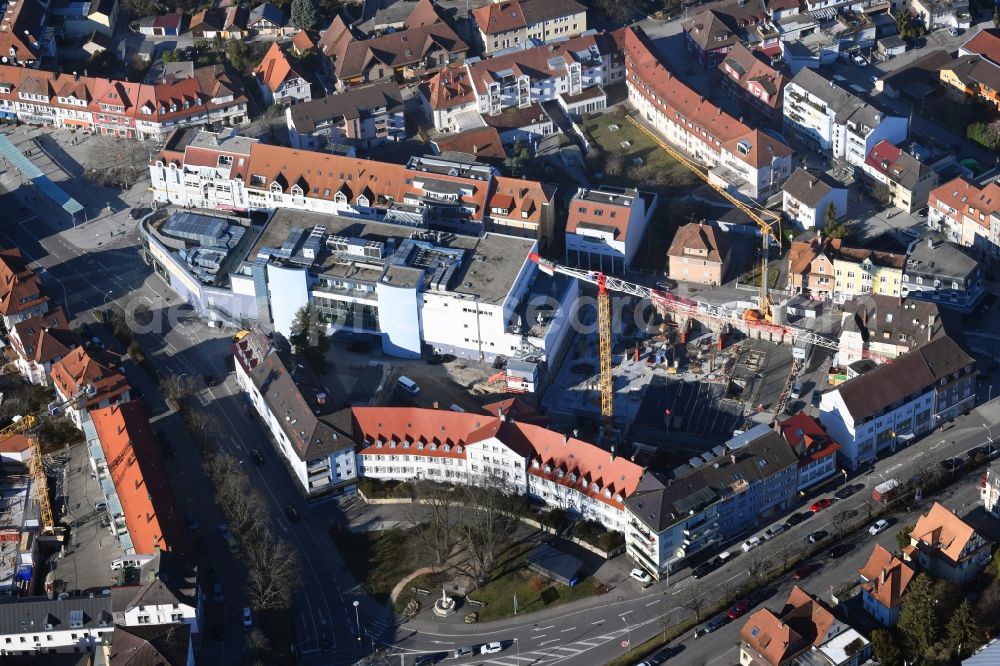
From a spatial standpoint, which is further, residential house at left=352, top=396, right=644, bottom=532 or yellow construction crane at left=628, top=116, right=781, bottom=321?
yellow construction crane at left=628, top=116, right=781, bottom=321

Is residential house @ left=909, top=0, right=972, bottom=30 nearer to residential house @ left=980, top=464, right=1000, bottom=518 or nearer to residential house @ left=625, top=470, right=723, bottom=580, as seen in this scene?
residential house @ left=980, top=464, right=1000, bottom=518

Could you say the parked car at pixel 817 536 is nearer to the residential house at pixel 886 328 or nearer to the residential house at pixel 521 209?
the residential house at pixel 886 328

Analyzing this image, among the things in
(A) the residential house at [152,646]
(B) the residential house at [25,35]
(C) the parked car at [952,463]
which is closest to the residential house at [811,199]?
(C) the parked car at [952,463]

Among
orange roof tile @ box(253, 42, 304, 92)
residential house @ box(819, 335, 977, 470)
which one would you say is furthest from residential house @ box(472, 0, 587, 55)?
residential house @ box(819, 335, 977, 470)

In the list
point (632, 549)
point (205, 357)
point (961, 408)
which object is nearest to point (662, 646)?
point (632, 549)

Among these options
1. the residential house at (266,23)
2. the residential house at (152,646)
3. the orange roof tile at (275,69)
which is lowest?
the residential house at (152,646)

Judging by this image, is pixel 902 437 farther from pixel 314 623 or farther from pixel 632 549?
pixel 314 623

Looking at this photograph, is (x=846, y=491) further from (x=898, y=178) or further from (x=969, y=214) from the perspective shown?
(x=898, y=178)
